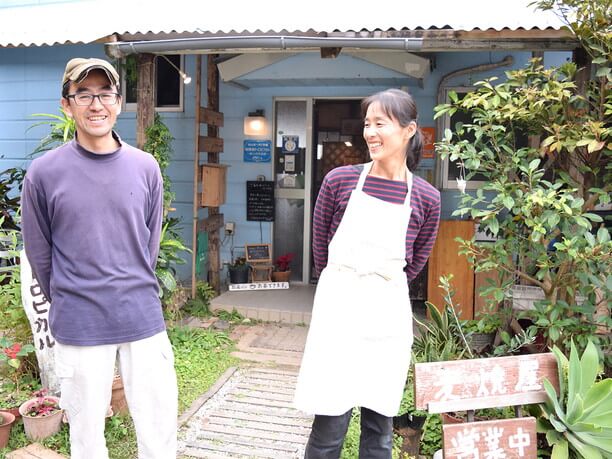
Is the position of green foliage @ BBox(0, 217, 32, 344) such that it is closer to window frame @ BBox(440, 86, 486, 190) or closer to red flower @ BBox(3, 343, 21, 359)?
red flower @ BBox(3, 343, 21, 359)

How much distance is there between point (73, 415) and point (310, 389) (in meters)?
1.05

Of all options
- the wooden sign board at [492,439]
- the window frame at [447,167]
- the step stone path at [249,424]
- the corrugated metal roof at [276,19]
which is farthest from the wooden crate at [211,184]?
the wooden sign board at [492,439]

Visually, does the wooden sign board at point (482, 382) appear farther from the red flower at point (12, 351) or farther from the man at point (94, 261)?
the red flower at point (12, 351)

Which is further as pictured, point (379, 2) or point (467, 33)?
point (379, 2)

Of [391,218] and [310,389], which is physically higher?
[391,218]

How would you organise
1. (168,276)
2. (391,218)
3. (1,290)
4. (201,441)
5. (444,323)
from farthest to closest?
(168,276)
(444,323)
(1,290)
(201,441)
(391,218)

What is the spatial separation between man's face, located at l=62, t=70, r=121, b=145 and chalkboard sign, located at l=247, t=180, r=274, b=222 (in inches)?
190

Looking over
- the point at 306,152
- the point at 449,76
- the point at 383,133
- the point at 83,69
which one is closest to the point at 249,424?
the point at 383,133

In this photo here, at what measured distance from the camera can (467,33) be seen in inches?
167

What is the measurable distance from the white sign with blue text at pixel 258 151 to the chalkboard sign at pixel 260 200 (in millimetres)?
307

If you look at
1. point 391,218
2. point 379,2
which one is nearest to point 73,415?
point 391,218

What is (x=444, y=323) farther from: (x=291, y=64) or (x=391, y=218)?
(x=291, y=64)

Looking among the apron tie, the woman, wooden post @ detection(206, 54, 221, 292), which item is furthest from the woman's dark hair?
wooden post @ detection(206, 54, 221, 292)

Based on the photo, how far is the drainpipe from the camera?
4235mm
